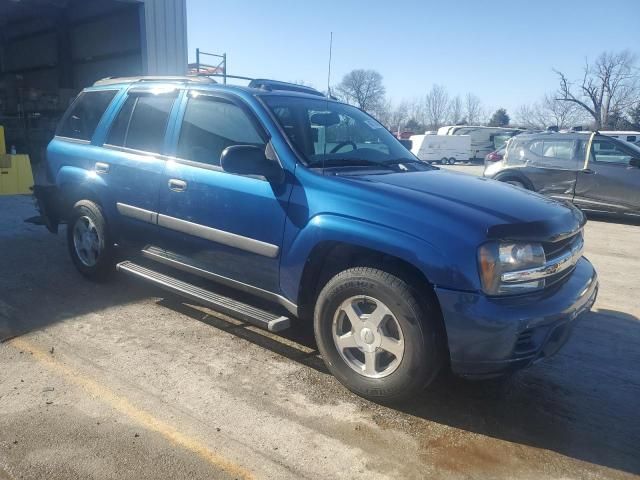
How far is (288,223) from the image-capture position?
11.0 feet

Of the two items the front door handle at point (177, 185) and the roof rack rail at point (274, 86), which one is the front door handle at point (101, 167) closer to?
the front door handle at point (177, 185)

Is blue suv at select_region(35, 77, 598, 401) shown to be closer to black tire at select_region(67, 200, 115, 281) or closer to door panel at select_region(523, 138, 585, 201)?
black tire at select_region(67, 200, 115, 281)

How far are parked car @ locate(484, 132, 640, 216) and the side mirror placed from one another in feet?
26.3

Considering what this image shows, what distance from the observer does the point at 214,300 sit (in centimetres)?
375

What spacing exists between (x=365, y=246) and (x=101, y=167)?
9.36 feet

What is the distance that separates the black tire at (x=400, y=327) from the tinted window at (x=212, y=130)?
1.25 meters

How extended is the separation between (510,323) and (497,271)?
27 centimetres

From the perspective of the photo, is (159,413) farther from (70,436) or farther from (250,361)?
(250,361)

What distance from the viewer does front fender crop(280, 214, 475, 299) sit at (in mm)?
2746

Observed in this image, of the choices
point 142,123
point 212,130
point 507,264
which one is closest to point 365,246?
point 507,264

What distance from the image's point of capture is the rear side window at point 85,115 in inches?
197

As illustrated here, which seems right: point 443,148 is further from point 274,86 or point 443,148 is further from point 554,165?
point 274,86

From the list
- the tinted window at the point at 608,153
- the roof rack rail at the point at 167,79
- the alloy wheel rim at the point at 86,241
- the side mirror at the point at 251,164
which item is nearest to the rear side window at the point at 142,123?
the roof rack rail at the point at 167,79

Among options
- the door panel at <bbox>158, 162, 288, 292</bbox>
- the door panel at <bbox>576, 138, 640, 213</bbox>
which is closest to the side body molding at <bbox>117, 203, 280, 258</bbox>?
the door panel at <bbox>158, 162, 288, 292</bbox>
